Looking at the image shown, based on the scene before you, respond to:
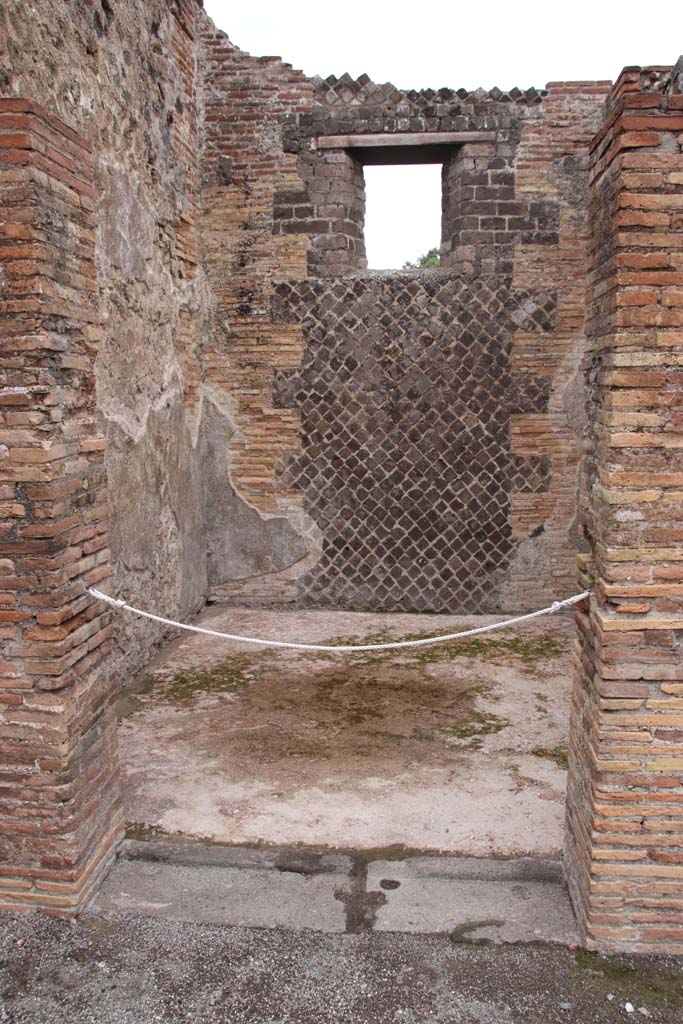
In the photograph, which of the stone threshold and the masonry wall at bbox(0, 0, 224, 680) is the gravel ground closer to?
the stone threshold

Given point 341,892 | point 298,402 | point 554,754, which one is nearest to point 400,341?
point 298,402

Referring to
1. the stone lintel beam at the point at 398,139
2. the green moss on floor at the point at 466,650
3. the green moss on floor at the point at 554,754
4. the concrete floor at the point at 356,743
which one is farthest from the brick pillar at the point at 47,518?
the stone lintel beam at the point at 398,139

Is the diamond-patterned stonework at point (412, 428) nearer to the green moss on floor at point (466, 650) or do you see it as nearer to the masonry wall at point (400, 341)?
the masonry wall at point (400, 341)

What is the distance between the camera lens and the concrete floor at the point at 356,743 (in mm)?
3609

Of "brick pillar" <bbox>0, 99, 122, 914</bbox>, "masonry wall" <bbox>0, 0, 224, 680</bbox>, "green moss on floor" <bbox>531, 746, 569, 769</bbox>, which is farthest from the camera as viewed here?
"masonry wall" <bbox>0, 0, 224, 680</bbox>

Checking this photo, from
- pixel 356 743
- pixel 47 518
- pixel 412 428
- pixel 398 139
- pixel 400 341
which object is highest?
pixel 398 139

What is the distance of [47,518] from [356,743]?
234cm

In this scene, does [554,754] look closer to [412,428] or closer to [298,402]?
[412,428]

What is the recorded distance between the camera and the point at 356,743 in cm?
448

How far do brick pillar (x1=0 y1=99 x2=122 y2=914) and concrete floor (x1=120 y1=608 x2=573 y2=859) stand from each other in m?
0.64

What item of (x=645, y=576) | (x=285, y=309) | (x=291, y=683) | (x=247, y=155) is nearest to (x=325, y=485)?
(x=285, y=309)

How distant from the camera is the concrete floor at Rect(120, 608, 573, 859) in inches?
142

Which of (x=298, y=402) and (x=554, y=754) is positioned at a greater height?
(x=298, y=402)

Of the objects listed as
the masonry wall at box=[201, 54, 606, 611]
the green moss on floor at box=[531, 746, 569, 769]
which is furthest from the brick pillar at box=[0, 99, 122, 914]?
the masonry wall at box=[201, 54, 606, 611]
